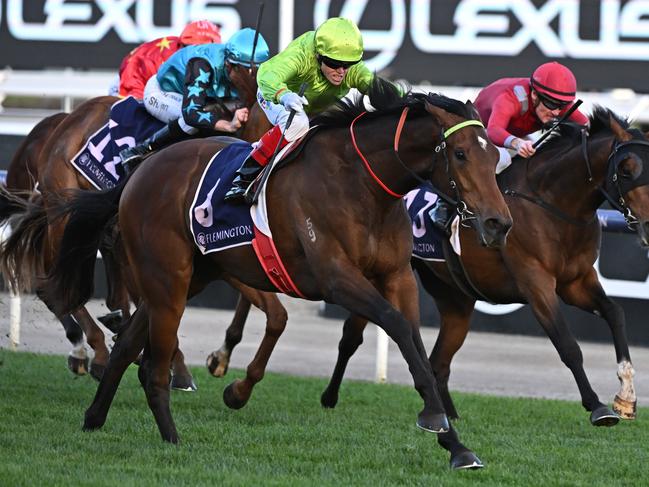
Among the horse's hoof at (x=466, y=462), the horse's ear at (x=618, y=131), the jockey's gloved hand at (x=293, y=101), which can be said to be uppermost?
the jockey's gloved hand at (x=293, y=101)

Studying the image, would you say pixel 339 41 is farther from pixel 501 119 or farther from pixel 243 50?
pixel 501 119

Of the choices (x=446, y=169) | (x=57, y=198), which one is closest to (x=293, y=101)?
(x=446, y=169)

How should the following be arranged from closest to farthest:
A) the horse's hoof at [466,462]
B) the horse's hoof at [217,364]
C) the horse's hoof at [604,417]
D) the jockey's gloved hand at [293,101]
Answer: the horse's hoof at [466,462] → the jockey's gloved hand at [293,101] → the horse's hoof at [604,417] → the horse's hoof at [217,364]

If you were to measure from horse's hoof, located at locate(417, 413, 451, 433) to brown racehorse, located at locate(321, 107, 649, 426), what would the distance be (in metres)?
1.42

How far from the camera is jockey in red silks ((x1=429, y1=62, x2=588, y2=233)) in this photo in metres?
6.99

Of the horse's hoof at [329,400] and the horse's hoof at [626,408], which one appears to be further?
the horse's hoof at [329,400]

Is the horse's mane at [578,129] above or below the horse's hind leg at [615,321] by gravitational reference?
above

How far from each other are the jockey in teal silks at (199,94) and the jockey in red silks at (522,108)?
4.14ft

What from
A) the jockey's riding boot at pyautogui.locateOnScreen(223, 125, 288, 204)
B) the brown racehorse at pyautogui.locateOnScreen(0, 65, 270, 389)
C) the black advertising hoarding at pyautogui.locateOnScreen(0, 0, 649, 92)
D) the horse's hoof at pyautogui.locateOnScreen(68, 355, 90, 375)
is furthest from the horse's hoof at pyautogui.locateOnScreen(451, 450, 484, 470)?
the black advertising hoarding at pyautogui.locateOnScreen(0, 0, 649, 92)

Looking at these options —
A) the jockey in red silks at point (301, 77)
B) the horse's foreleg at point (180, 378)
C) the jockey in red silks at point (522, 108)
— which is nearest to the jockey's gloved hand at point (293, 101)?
the jockey in red silks at point (301, 77)

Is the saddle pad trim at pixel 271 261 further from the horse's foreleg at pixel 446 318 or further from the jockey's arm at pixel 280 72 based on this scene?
the horse's foreleg at pixel 446 318

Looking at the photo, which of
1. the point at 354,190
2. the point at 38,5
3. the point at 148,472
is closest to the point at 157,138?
the point at 354,190

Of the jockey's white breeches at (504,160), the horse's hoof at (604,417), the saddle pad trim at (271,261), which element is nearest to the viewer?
the saddle pad trim at (271,261)

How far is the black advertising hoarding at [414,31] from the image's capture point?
10.0 metres
